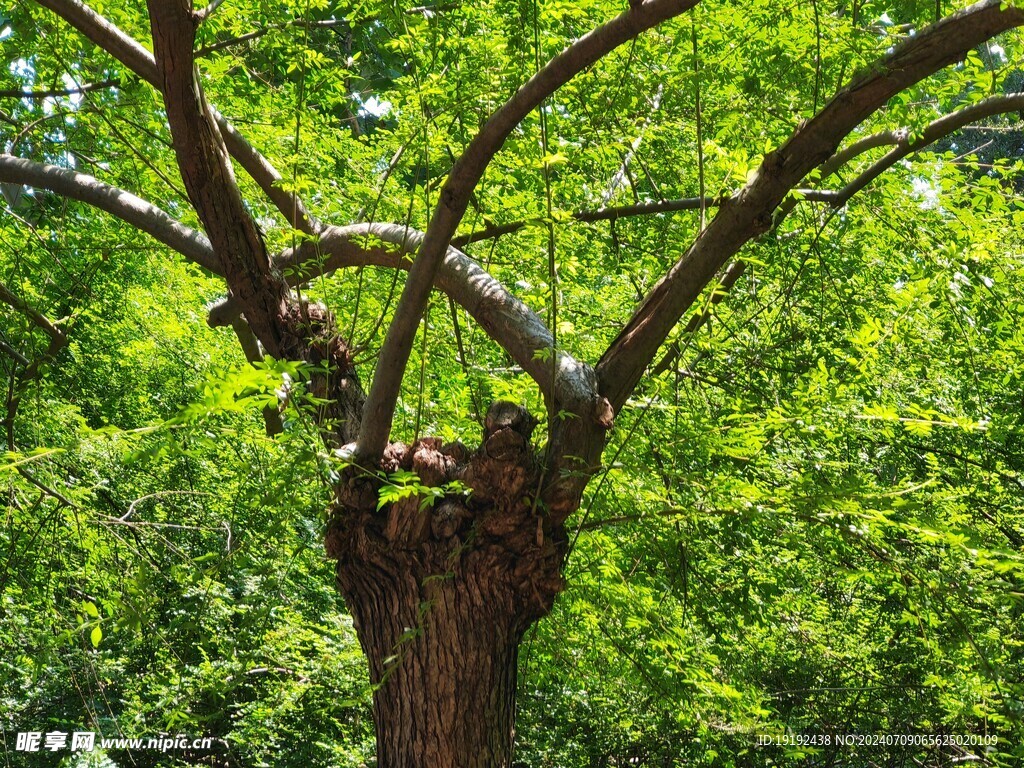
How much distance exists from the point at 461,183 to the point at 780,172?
1036 millimetres

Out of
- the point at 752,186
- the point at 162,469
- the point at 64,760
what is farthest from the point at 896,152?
the point at 64,760

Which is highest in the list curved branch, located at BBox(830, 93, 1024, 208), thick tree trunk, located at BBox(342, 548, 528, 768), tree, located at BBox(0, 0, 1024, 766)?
curved branch, located at BBox(830, 93, 1024, 208)

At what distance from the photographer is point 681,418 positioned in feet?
14.1

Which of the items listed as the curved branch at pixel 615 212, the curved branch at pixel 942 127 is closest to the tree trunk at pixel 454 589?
the curved branch at pixel 615 212

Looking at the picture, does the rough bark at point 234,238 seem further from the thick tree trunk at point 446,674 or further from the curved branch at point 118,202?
the thick tree trunk at point 446,674

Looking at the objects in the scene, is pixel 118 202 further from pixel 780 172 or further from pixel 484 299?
pixel 780 172

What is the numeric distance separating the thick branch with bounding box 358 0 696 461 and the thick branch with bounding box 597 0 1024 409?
2.12ft

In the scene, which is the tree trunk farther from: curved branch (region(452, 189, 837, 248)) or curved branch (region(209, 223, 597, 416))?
curved branch (region(452, 189, 837, 248))

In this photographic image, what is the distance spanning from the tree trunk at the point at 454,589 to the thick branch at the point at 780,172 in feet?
1.58

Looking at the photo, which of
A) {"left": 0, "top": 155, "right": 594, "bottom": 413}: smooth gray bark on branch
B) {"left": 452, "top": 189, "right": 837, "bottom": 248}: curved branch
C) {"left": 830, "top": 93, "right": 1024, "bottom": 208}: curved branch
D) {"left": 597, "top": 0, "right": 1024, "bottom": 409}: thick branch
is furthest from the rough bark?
{"left": 830, "top": 93, "right": 1024, "bottom": 208}: curved branch

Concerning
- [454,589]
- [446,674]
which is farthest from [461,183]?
[446,674]

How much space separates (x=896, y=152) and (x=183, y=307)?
6038 mm

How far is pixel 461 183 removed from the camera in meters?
2.92

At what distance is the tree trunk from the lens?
10.3 feet
